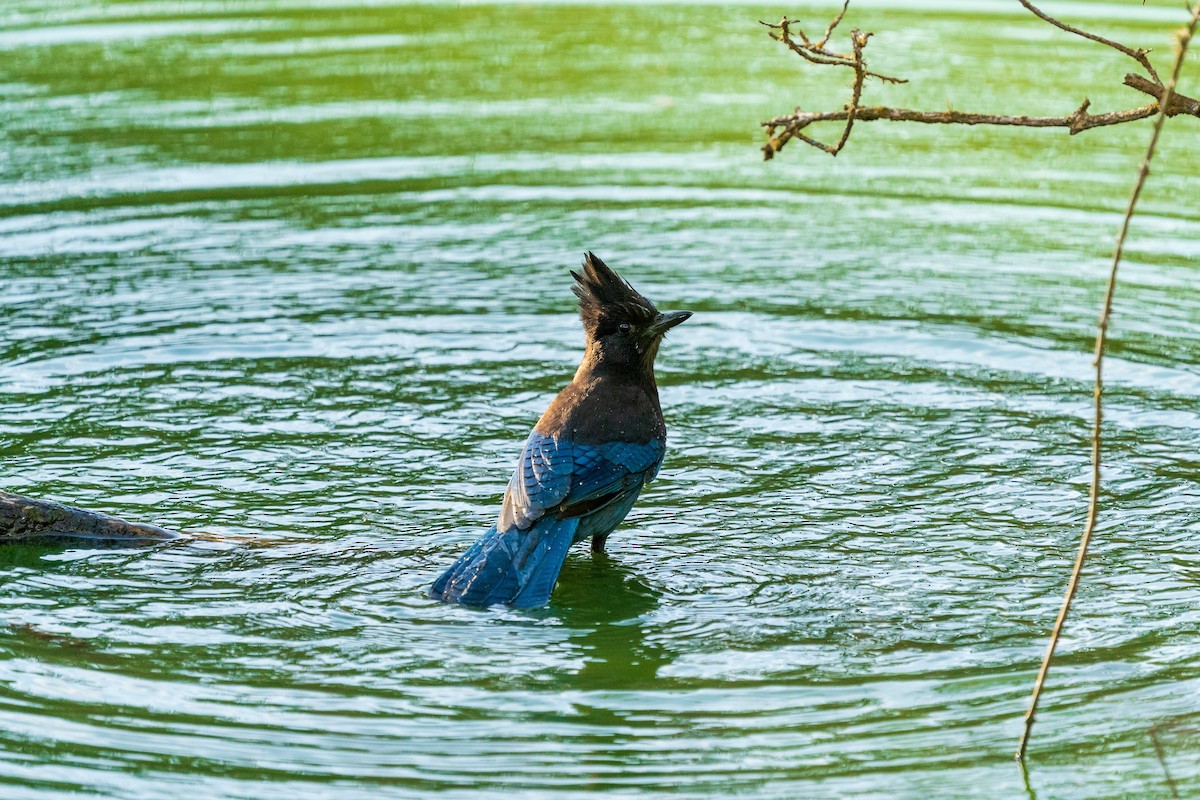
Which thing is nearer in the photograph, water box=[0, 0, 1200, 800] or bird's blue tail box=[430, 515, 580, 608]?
water box=[0, 0, 1200, 800]

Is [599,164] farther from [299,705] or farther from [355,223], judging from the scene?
[299,705]

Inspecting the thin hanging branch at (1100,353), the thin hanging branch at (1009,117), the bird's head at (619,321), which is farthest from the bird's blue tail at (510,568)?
the thin hanging branch at (1100,353)

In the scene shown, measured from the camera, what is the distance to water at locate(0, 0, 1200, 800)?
545 cm

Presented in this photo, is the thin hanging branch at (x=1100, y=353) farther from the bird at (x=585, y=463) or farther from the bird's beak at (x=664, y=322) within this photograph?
the bird's beak at (x=664, y=322)

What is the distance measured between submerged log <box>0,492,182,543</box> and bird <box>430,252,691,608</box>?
55.5 inches

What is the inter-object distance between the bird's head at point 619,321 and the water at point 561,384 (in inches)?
29.1

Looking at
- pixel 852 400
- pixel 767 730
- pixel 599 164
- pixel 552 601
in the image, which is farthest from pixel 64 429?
pixel 599 164

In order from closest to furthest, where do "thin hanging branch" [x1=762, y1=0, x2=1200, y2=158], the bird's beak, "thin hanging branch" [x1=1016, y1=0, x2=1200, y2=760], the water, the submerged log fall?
"thin hanging branch" [x1=1016, y1=0, x2=1200, y2=760] → the water → "thin hanging branch" [x1=762, y1=0, x2=1200, y2=158] → the submerged log → the bird's beak

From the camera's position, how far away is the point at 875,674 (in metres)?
5.80

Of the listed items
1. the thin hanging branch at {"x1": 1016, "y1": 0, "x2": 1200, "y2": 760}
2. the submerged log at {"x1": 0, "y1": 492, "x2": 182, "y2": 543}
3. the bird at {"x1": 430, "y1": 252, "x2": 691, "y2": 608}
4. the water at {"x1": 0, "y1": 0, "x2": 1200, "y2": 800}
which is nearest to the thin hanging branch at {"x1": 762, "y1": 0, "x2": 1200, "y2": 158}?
the bird at {"x1": 430, "y1": 252, "x2": 691, "y2": 608}

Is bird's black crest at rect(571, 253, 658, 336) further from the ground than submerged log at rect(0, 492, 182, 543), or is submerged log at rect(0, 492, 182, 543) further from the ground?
bird's black crest at rect(571, 253, 658, 336)

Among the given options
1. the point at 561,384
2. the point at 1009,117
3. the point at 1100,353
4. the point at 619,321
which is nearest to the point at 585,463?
the point at 619,321

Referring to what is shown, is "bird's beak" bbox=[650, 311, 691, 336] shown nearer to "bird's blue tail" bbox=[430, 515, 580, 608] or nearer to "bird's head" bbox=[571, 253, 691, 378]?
"bird's head" bbox=[571, 253, 691, 378]

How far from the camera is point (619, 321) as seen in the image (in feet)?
23.8
